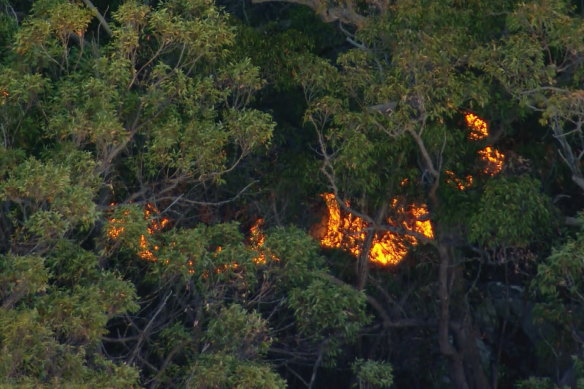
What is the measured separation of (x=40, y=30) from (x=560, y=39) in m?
4.77

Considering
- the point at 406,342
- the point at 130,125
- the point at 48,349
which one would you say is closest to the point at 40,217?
the point at 48,349

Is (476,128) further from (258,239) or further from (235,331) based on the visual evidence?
(235,331)

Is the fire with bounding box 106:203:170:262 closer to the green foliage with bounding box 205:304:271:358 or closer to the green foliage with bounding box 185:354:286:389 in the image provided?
the green foliage with bounding box 205:304:271:358

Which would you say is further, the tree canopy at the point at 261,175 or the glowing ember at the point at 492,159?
the glowing ember at the point at 492,159

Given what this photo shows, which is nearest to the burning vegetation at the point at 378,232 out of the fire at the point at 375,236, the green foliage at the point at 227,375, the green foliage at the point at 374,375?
the fire at the point at 375,236

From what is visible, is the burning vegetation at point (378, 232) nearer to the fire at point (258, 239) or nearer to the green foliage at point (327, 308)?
the fire at point (258, 239)

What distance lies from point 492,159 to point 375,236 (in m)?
1.83

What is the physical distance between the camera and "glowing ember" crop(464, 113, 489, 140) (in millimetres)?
12672

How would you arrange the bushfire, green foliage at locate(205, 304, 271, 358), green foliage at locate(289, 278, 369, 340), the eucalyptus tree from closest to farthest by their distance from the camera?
the eucalyptus tree, green foliage at locate(205, 304, 271, 358), green foliage at locate(289, 278, 369, 340), the bushfire

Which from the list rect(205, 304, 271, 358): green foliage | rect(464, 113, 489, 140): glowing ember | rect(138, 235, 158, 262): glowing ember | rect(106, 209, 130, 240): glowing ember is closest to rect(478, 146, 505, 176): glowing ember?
rect(464, 113, 489, 140): glowing ember

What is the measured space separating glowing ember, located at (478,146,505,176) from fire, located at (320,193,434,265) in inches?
39.6

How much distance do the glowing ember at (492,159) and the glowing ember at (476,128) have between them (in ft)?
0.53

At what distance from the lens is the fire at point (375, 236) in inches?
535

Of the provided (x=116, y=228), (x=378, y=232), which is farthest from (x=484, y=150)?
(x=116, y=228)
